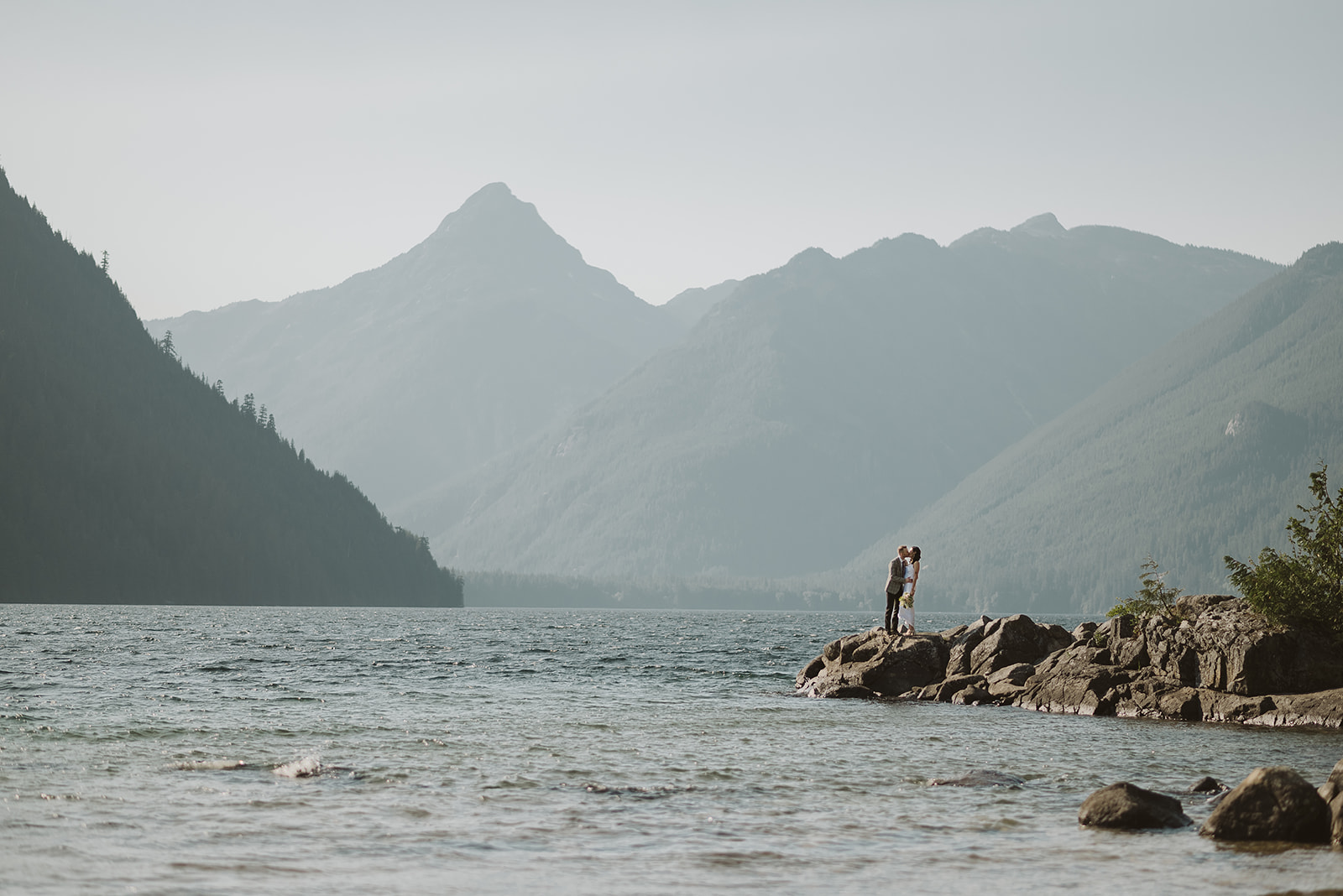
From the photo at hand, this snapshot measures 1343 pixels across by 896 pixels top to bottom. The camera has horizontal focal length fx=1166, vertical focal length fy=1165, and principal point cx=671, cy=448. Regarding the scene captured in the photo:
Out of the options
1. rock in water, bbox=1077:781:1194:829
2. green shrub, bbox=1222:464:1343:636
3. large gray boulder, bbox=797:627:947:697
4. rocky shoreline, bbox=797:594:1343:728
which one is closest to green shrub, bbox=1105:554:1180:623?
rocky shoreline, bbox=797:594:1343:728

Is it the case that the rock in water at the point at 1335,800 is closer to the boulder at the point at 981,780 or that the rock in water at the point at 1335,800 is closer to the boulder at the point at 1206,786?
the boulder at the point at 1206,786

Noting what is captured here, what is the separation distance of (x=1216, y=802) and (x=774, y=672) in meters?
39.6

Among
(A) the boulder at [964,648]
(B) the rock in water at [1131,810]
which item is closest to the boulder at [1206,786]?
(B) the rock in water at [1131,810]

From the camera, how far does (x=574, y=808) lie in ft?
70.1

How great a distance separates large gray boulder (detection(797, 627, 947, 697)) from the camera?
1845 inches

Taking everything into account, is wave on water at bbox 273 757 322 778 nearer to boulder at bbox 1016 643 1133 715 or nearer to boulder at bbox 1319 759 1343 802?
boulder at bbox 1319 759 1343 802

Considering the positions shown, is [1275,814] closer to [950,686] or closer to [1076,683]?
[1076,683]

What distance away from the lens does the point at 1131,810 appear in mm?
19828

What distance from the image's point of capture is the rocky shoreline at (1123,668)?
3641cm

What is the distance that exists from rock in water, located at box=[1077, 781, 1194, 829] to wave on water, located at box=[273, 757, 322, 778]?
15111mm

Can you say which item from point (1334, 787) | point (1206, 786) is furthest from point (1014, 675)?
point (1334, 787)

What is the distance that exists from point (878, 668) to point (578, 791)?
86.8 ft

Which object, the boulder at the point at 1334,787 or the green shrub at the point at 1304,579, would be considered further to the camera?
the green shrub at the point at 1304,579

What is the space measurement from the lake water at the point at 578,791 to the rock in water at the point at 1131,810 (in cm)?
40
